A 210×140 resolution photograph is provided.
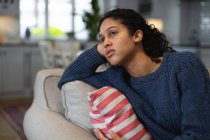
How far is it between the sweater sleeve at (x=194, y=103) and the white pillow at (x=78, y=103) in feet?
1.41

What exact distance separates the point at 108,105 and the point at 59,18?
18.6ft

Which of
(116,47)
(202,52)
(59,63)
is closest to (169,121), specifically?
(116,47)

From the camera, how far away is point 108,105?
131cm

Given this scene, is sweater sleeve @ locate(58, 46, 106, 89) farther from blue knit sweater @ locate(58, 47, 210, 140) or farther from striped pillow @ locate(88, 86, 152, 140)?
striped pillow @ locate(88, 86, 152, 140)

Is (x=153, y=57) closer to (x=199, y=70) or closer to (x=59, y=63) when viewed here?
(x=199, y=70)

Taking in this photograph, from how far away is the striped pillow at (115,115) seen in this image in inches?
51.1

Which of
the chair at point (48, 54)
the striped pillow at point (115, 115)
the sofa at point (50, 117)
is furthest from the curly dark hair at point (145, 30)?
the chair at point (48, 54)

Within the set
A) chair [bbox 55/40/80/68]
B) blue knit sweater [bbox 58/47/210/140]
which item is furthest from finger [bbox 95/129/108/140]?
chair [bbox 55/40/80/68]

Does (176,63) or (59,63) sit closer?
(176,63)

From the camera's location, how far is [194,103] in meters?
1.20

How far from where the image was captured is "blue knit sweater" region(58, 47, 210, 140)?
1.20m

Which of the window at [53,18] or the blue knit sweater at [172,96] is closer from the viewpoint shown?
the blue knit sweater at [172,96]

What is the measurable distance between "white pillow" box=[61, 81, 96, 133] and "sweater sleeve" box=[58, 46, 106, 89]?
0.18ft

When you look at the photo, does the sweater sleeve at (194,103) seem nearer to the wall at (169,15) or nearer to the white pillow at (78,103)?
the white pillow at (78,103)
